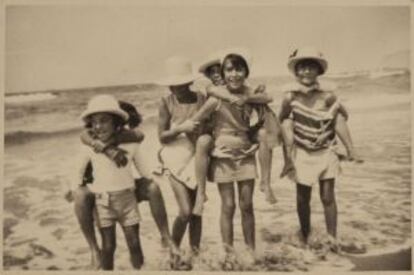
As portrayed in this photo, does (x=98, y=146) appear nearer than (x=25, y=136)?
Yes

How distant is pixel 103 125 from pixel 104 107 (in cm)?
7

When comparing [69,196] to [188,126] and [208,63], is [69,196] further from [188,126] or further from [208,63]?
[208,63]

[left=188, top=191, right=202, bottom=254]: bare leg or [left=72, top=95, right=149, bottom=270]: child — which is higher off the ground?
[left=72, top=95, right=149, bottom=270]: child

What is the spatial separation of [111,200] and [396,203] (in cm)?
119

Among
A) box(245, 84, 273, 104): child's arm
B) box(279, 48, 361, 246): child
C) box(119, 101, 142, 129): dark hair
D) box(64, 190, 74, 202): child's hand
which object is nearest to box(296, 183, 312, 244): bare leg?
box(279, 48, 361, 246): child

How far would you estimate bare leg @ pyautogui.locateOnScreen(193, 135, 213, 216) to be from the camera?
2.68 metres

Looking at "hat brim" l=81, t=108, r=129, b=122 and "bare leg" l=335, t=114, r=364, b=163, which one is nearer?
"hat brim" l=81, t=108, r=129, b=122

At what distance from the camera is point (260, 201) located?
2.75 metres

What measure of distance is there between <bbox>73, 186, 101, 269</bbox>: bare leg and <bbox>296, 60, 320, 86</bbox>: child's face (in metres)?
0.99

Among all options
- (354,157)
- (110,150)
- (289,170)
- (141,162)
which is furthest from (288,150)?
(110,150)

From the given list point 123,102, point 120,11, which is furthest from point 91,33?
point 123,102

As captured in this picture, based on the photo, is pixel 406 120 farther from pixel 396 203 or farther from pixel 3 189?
pixel 3 189

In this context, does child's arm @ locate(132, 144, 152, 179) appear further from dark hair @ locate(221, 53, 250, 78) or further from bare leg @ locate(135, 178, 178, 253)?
dark hair @ locate(221, 53, 250, 78)

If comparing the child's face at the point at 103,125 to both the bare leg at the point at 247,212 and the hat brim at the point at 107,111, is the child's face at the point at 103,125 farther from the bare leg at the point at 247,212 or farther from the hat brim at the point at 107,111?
the bare leg at the point at 247,212
